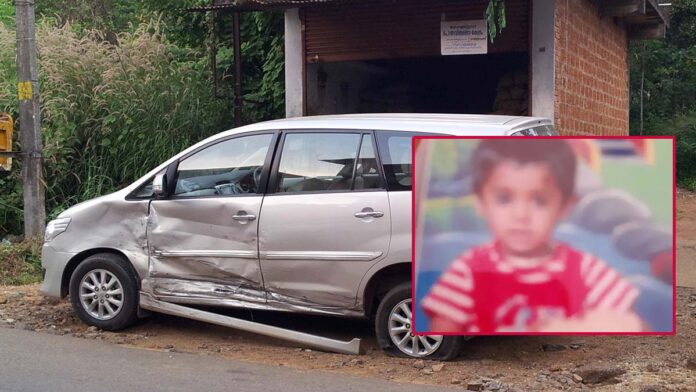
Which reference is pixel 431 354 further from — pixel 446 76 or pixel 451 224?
pixel 446 76

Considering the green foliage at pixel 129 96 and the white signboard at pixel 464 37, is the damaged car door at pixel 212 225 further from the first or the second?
the green foliage at pixel 129 96

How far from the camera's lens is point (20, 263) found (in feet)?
30.7

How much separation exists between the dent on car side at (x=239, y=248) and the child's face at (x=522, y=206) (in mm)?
1077

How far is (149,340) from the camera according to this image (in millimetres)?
6781

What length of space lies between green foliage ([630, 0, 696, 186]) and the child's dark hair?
1784cm

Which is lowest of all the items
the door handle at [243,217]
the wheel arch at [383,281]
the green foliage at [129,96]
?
the wheel arch at [383,281]

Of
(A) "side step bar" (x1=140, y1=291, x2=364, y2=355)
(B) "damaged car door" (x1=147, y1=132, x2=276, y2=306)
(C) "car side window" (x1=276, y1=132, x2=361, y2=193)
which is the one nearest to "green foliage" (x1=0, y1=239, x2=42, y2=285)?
(A) "side step bar" (x1=140, y1=291, x2=364, y2=355)

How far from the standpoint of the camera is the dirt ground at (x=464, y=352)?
18.3 feet

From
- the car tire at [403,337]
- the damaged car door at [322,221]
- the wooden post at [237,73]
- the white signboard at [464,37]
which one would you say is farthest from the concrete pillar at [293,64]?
the car tire at [403,337]

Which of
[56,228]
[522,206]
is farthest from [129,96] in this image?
[522,206]

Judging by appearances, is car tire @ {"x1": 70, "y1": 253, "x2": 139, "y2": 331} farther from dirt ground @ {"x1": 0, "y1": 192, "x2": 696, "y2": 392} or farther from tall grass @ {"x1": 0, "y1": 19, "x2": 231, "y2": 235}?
tall grass @ {"x1": 0, "y1": 19, "x2": 231, "y2": 235}

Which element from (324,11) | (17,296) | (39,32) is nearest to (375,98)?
(324,11)

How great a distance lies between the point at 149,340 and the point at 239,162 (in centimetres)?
175

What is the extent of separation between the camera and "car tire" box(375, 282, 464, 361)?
5875 mm
